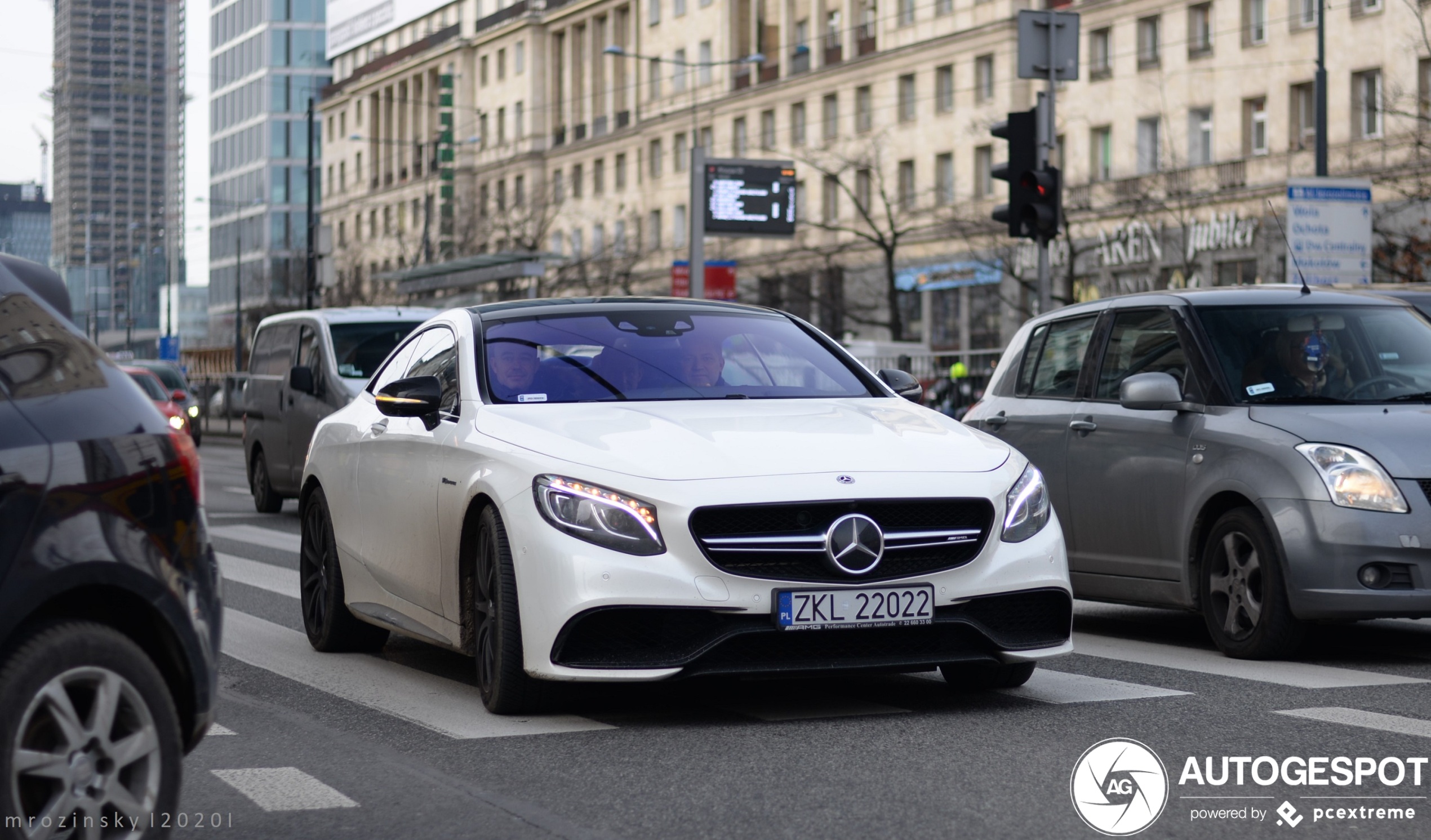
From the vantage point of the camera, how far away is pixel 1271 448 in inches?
330

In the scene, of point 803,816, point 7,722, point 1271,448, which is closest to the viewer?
point 7,722

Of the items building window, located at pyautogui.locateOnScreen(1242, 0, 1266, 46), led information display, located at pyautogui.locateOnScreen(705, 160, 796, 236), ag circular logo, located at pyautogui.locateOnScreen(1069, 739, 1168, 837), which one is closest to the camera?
ag circular logo, located at pyautogui.locateOnScreen(1069, 739, 1168, 837)

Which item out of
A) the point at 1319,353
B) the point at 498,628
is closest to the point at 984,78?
the point at 1319,353

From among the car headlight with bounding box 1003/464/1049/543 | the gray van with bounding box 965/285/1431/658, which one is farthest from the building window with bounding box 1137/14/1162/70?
the car headlight with bounding box 1003/464/1049/543

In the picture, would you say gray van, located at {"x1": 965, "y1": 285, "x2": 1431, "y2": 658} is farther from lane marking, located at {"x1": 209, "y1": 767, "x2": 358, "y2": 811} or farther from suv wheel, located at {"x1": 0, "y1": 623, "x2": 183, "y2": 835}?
suv wheel, located at {"x1": 0, "y1": 623, "x2": 183, "y2": 835}

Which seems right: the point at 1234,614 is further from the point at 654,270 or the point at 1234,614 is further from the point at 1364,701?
the point at 654,270

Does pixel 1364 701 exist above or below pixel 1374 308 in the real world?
below

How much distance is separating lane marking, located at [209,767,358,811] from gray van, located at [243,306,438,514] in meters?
11.0

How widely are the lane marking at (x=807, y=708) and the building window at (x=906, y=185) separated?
2295 inches

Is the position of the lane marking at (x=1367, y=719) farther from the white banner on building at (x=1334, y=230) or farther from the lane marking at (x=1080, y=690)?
the white banner on building at (x=1334, y=230)

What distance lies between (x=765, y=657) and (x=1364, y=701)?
7.08ft

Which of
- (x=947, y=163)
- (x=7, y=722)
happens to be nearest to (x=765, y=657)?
(x=7, y=722)

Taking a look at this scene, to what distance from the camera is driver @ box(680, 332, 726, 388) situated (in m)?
7.66

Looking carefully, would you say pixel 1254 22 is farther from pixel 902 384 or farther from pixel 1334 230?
pixel 902 384
